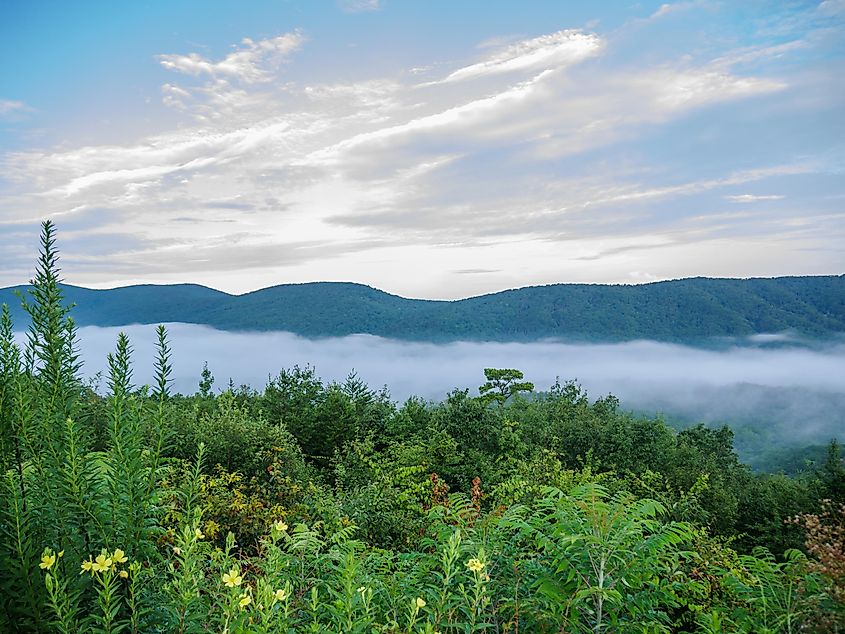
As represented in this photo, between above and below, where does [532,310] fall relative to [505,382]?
above

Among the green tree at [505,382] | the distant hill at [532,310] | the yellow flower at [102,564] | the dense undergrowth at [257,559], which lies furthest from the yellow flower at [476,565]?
the distant hill at [532,310]

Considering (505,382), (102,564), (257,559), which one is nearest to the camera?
(102,564)

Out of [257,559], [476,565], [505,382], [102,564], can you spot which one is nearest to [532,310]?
[505,382]

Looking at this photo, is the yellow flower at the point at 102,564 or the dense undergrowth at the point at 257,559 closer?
the yellow flower at the point at 102,564

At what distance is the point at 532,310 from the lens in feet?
332

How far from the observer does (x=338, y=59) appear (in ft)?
44.9

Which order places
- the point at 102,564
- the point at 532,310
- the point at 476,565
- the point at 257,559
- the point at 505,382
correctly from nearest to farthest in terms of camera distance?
the point at 102,564, the point at 476,565, the point at 257,559, the point at 505,382, the point at 532,310

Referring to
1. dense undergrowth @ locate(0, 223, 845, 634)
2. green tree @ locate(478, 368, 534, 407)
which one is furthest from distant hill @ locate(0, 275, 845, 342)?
dense undergrowth @ locate(0, 223, 845, 634)

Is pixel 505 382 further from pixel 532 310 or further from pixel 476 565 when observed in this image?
pixel 532 310

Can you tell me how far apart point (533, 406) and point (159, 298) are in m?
94.3

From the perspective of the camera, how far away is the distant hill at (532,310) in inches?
3848

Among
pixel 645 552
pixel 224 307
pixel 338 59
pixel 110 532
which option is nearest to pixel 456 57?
pixel 338 59

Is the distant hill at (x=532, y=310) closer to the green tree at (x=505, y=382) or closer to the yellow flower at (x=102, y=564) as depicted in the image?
the green tree at (x=505, y=382)

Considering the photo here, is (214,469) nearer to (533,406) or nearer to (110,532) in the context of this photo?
(110,532)
